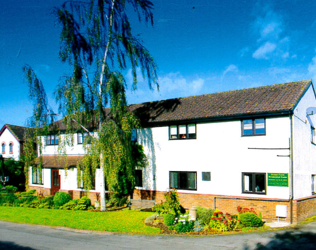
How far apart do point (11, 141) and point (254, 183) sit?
34600mm

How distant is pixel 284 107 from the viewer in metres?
15.6

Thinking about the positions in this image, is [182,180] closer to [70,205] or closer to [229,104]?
[229,104]

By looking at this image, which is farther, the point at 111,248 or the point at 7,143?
the point at 7,143

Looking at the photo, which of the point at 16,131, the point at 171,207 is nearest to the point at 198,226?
the point at 171,207

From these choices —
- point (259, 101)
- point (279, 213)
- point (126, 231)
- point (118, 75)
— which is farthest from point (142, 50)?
point (279, 213)

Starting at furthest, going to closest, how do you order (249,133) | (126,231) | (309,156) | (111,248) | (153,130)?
(153,130), (309,156), (249,133), (126,231), (111,248)

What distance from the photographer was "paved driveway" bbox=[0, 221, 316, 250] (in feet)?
34.7

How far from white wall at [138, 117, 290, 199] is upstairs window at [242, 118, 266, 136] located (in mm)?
249

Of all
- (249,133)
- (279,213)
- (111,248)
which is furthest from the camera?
(249,133)

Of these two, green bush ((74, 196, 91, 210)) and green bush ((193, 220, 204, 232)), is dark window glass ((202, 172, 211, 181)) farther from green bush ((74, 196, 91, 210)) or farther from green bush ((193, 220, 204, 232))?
green bush ((74, 196, 91, 210))

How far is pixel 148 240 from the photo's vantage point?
11672 millimetres

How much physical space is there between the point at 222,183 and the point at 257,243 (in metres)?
6.73

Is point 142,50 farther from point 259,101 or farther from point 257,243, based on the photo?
point 257,243

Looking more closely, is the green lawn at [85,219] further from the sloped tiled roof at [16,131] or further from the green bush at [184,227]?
the sloped tiled roof at [16,131]
